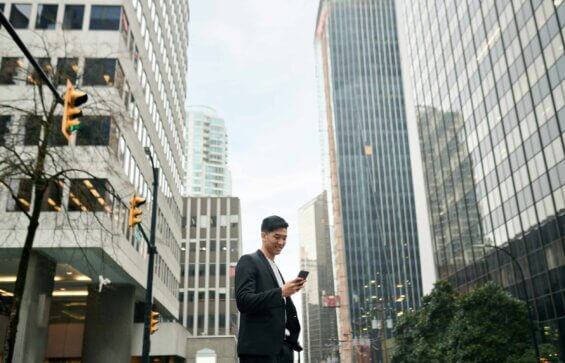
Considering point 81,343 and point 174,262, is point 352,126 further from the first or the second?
point 81,343

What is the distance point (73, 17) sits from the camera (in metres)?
29.4

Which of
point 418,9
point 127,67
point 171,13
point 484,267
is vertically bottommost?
point 484,267

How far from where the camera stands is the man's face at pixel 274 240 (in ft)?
14.8

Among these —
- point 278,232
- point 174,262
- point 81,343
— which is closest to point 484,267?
point 174,262

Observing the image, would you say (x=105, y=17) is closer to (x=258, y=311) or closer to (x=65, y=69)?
(x=65, y=69)

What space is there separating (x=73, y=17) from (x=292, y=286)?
2984 centimetres

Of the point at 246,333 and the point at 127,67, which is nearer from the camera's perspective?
the point at 246,333

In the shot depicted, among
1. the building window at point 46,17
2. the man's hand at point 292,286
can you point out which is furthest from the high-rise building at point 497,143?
the man's hand at point 292,286

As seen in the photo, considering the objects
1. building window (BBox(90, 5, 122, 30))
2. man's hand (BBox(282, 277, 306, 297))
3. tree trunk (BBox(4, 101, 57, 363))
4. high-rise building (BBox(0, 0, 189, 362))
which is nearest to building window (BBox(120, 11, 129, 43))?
high-rise building (BBox(0, 0, 189, 362))

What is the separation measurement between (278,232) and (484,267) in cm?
4856

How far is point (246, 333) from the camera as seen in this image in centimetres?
411

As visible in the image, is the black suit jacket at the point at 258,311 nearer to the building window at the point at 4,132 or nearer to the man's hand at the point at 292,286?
the man's hand at the point at 292,286

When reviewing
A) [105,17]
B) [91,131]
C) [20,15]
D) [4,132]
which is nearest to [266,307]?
[4,132]

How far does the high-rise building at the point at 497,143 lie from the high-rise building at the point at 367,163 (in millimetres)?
73704
